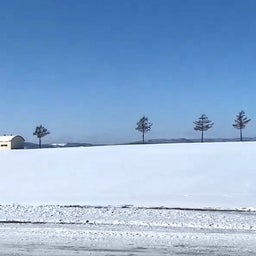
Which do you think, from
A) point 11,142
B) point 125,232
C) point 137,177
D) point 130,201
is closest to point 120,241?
point 125,232

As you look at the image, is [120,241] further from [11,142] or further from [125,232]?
[11,142]

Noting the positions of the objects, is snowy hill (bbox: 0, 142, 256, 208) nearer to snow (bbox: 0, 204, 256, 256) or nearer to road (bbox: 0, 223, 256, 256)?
snow (bbox: 0, 204, 256, 256)

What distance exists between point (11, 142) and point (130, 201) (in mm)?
54169

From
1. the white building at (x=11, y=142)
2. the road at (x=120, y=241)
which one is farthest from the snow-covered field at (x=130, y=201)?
the white building at (x=11, y=142)

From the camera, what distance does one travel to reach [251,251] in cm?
819

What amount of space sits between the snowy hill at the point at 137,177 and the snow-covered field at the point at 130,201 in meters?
0.05

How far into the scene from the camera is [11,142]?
69875 millimetres

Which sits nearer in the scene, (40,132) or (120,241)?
(120,241)

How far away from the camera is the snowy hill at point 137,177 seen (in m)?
19.6

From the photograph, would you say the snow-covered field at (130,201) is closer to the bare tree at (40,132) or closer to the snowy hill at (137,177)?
the snowy hill at (137,177)

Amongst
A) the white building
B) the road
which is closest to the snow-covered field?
the road

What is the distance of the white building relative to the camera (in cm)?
6899

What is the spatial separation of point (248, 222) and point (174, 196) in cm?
850

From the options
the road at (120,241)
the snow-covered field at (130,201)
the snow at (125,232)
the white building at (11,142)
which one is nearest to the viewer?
the road at (120,241)
